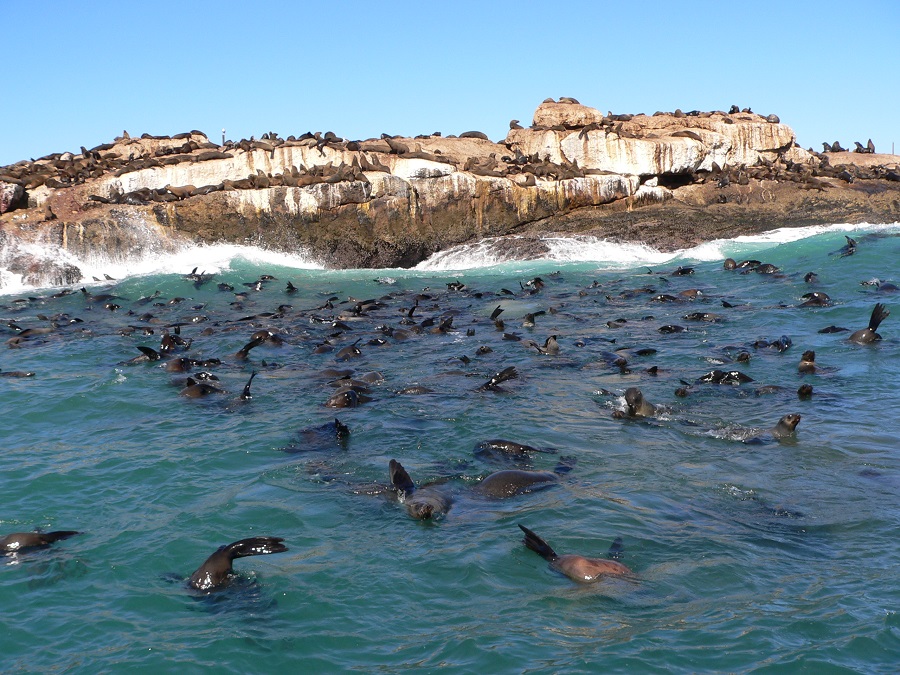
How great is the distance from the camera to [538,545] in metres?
5.30

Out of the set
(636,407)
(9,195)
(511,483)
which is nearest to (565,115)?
(9,195)

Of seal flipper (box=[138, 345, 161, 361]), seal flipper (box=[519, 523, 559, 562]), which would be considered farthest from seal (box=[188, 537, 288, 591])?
seal flipper (box=[138, 345, 161, 361])

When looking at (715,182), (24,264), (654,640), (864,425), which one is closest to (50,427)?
(654,640)

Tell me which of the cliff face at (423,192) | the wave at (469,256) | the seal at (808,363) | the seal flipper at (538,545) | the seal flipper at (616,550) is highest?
the cliff face at (423,192)

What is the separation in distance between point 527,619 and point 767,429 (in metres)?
4.33

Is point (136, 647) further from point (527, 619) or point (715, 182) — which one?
point (715, 182)

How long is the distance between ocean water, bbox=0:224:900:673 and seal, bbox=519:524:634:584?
0.07 m

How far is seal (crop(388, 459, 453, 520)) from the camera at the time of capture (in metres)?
5.98

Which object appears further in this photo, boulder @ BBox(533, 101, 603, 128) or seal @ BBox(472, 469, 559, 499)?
boulder @ BBox(533, 101, 603, 128)

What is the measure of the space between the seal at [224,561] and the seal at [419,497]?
1.15 metres

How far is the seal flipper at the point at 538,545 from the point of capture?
524 centimetres

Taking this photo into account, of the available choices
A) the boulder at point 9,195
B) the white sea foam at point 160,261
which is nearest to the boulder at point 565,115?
the white sea foam at point 160,261

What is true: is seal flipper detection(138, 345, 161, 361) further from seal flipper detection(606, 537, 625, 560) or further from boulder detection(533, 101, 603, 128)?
boulder detection(533, 101, 603, 128)

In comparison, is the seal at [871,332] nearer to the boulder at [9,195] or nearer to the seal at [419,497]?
the seal at [419,497]
